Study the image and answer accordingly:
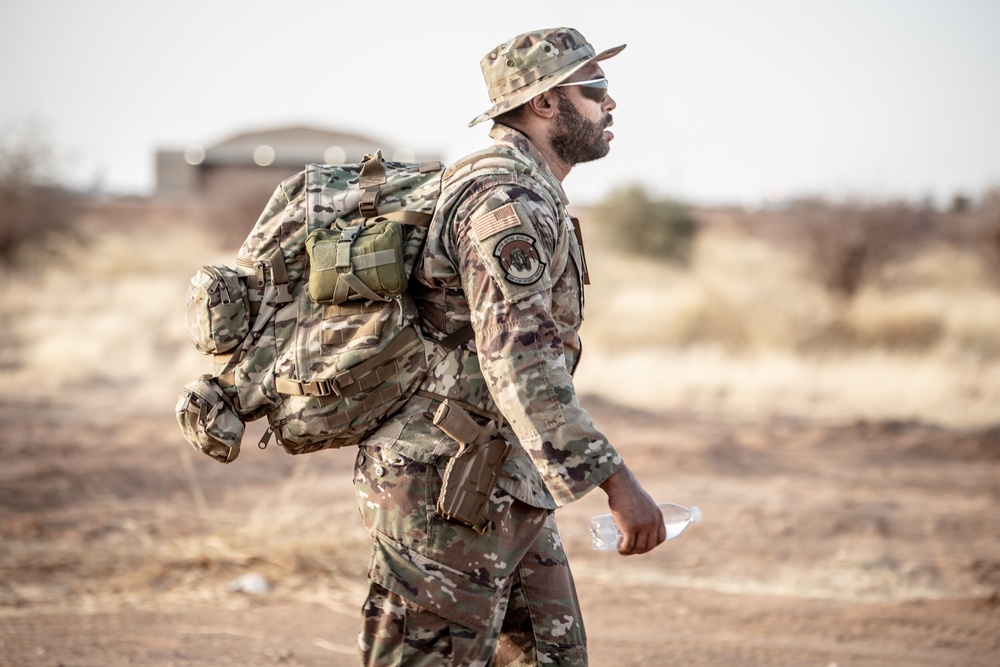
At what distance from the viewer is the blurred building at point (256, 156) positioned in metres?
36.2

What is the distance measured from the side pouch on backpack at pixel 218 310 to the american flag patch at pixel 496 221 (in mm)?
652

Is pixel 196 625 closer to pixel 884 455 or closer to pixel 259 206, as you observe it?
→ pixel 884 455

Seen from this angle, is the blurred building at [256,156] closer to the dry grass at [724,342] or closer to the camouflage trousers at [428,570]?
the dry grass at [724,342]

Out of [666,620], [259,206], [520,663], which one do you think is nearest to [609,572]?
[666,620]

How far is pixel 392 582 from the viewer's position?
2.19m

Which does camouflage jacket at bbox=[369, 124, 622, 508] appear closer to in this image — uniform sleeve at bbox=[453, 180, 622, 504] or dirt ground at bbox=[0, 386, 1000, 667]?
uniform sleeve at bbox=[453, 180, 622, 504]

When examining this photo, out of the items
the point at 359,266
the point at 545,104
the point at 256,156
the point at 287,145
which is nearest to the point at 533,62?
the point at 545,104

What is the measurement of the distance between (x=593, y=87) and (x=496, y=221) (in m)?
0.56

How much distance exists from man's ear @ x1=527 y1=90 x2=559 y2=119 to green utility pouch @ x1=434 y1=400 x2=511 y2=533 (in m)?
0.78

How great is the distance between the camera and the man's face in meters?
2.39

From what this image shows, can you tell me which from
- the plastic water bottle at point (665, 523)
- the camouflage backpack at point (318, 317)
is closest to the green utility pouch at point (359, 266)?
the camouflage backpack at point (318, 317)

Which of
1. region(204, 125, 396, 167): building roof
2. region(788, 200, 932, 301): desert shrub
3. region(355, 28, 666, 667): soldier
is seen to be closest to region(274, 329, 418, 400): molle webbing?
region(355, 28, 666, 667): soldier

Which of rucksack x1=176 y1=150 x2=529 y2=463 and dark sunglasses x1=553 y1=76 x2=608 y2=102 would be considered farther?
dark sunglasses x1=553 y1=76 x2=608 y2=102

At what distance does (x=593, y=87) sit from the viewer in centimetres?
240
